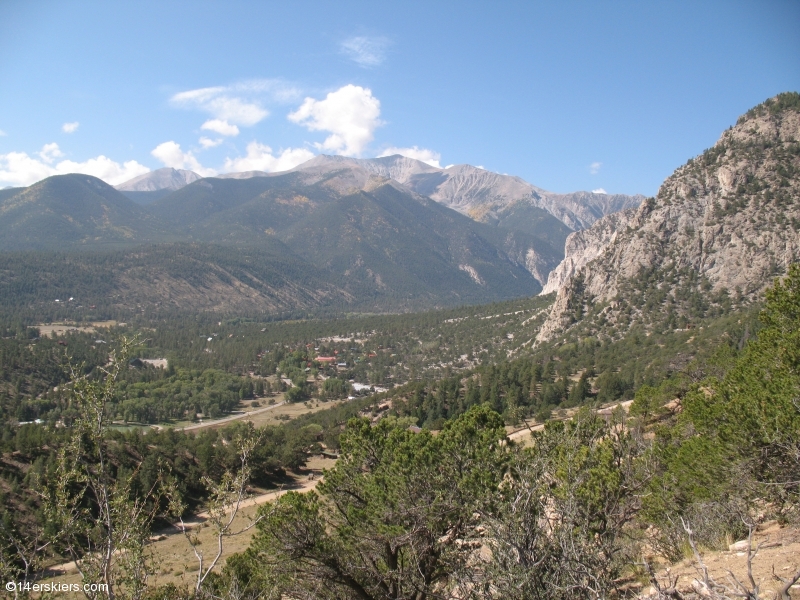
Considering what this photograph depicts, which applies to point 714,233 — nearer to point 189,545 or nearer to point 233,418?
point 189,545

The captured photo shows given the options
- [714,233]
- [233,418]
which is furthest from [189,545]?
[714,233]

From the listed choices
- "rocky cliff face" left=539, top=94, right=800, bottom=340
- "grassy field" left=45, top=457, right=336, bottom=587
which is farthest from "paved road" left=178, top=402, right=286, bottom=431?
"rocky cliff face" left=539, top=94, right=800, bottom=340

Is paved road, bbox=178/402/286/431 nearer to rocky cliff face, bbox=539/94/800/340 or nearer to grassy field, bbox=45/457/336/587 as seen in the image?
grassy field, bbox=45/457/336/587

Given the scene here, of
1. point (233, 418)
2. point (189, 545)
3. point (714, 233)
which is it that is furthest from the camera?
point (233, 418)

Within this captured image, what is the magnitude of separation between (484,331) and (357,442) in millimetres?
124897

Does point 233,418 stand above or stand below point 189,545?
below

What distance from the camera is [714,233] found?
84812 mm

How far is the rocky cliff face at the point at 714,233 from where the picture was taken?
255 ft

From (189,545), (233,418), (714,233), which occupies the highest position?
(714,233)

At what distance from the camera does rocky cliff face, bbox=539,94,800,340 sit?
77875 mm

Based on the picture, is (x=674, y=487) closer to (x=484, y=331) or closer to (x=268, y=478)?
(x=268, y=478)

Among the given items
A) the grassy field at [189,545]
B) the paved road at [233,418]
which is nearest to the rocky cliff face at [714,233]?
the paved road at [233,418]

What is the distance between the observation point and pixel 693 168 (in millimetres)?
95812

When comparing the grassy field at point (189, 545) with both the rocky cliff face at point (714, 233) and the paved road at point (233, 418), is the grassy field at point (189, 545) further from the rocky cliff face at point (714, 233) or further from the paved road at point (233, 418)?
the rocky cliff face at point (714, 233)
